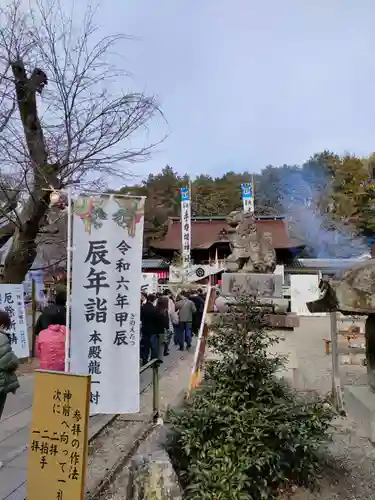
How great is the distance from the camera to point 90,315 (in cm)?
485

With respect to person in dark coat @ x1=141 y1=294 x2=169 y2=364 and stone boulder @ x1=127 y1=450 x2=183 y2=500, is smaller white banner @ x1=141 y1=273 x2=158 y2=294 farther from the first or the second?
stone boulder @ x1=127 y1=450 x2=183 y2=500

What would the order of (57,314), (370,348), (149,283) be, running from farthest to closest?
(149,283) → (57,314) → (370,348)

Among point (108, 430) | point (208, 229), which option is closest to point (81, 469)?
point (108, 430)

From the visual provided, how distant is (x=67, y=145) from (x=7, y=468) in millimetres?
5602

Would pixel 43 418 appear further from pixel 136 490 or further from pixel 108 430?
pixel 108 430

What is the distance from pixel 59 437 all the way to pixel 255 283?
5.15 metres

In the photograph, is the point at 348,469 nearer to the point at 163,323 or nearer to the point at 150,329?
the point at 150,329

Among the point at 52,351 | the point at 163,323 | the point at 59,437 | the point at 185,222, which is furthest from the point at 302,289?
the point at 59,437

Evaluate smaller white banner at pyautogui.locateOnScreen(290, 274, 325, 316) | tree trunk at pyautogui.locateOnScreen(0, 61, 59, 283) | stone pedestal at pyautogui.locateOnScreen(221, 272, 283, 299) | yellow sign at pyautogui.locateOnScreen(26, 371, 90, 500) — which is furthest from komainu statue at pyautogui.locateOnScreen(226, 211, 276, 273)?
smaller white banner at pyautogui.locateOnScreen(290, 274, 325, 316)

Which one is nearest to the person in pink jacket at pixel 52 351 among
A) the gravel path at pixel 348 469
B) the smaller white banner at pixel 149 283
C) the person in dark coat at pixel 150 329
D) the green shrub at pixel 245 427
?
the green shrub at pixel 245 427

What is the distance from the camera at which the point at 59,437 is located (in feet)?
10.4

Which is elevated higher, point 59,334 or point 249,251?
point 249,251

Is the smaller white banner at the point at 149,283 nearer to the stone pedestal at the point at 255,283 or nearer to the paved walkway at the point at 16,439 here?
the paved walkway at the point at 16,439

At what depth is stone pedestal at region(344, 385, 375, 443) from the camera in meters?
3.58
